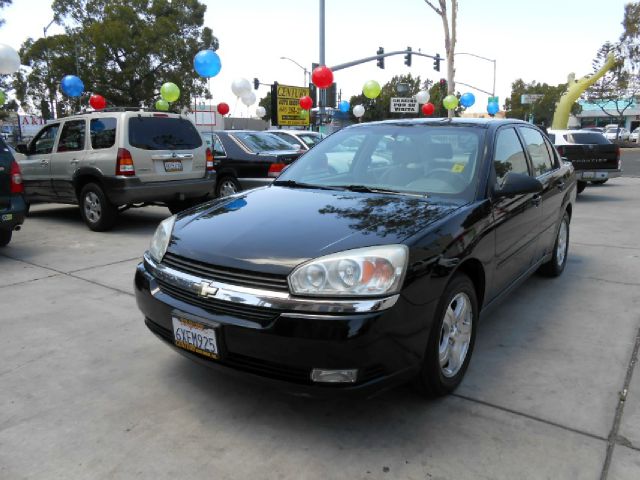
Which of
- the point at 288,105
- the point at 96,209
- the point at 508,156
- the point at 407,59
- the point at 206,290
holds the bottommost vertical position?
the point at 96,209

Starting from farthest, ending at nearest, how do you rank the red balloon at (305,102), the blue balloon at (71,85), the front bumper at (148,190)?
the red balloon at (305,102), the blue balloon at (71,85), the front bumper at (148,190)

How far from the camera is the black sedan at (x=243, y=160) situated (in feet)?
30.4

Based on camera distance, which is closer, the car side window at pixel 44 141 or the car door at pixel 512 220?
the car door at pixel 512 220

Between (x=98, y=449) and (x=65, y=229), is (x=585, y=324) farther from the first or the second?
(x=65, y=229)

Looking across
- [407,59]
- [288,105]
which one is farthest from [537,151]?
[407,59]

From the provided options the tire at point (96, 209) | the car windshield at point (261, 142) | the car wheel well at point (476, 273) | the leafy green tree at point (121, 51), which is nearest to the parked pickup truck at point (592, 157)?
the car windshield at point (261, 142)

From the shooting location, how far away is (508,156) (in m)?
3.90

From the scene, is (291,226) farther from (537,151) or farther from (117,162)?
(117,162)

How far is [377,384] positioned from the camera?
2406 millimetres

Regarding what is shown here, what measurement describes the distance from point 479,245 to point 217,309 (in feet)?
5.08

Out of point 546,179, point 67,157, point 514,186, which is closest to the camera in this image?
point 514,186

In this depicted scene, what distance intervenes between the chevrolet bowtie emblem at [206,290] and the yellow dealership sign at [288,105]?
19620 mm

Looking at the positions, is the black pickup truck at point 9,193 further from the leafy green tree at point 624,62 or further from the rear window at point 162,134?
the leafy green tree at point 624,62

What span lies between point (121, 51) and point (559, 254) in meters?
37.7
